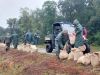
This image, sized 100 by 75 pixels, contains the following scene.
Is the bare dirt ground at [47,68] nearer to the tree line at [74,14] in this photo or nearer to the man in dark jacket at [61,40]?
the man in dark jacket at [61,40]

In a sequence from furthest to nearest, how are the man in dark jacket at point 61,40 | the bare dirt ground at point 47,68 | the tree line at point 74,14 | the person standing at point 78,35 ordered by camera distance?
the tree line at point 74,14
the person standing at point 78,35
the man in dark jacket at point 61,40
the bare dirt ground at point 47,68

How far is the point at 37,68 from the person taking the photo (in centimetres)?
1401

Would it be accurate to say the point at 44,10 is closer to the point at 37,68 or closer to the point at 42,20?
the point at 42,20

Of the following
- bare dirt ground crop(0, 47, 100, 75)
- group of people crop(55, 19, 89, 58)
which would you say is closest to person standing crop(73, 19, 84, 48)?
group of people crop(55, 19, 89, 58)

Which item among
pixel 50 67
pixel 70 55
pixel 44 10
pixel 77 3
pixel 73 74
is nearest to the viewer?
pixel 73 74

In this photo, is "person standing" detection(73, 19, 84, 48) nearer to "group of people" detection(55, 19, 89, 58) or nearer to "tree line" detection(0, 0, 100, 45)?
"group of people" detection(55, 19, 89, 58)

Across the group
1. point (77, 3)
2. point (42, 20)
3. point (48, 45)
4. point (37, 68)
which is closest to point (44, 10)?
point (42, 20)

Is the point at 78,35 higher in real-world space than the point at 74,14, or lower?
lower

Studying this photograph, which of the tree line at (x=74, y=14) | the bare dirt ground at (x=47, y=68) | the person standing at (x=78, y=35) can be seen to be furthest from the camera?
the tree line at (x=74, y=14)

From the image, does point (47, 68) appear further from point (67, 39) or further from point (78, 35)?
point (78, 35)

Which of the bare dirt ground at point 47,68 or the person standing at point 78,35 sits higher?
the person standing at point 78,35

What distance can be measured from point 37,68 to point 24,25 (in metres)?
61.1

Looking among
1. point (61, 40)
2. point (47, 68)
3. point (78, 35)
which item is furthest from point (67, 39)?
point (47, 68)

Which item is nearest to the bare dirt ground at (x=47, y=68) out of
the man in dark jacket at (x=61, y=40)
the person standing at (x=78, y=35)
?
the man in dark jacket at (x=61, y=40)
